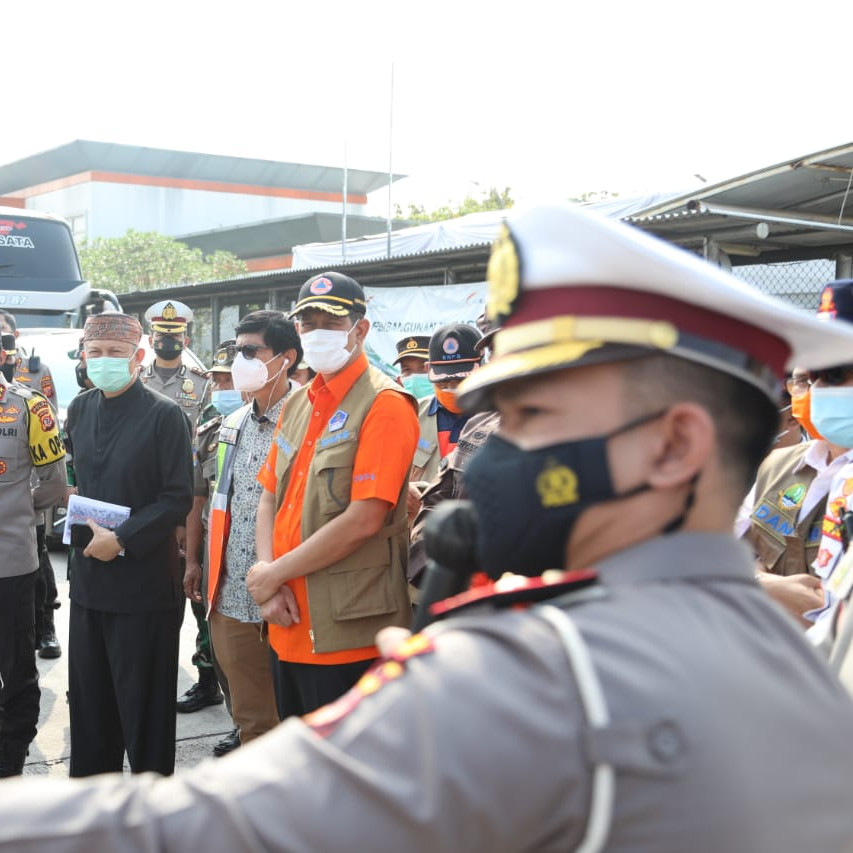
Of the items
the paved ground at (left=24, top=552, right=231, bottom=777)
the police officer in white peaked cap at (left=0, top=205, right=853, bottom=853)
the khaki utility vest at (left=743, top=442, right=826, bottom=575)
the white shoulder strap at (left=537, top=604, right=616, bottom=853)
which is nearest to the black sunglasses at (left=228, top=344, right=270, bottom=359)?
the paved ground at (left=24, top=552, right=231, bottom=777)

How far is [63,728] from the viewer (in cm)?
496

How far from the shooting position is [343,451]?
3.49m

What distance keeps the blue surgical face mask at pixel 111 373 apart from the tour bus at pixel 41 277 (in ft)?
24.9

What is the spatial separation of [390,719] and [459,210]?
41.3 m

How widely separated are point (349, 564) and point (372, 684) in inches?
101

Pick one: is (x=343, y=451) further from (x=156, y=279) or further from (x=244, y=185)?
(x=244, y=185)

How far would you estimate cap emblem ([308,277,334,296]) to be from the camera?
384cm

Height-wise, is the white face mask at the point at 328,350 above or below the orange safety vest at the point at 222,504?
above

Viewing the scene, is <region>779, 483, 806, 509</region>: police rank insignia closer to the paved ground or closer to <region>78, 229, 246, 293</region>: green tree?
the paved ground

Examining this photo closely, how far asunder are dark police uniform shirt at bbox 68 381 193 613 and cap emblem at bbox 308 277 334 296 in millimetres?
802

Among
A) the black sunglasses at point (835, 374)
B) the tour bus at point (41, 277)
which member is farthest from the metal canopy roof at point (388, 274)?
the black sunglasses at point (835, 374)

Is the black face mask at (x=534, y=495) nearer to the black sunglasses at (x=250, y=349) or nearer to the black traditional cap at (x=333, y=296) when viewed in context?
the black traditional cap at (x=333, y=296)

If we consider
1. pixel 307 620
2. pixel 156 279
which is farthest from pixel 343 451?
pixel 156 279

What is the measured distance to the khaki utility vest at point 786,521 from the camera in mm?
3107
